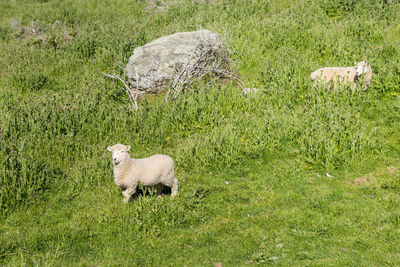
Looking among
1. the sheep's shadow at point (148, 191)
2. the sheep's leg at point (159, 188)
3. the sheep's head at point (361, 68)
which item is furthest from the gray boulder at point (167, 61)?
the sheep's leg at point (159, 188)

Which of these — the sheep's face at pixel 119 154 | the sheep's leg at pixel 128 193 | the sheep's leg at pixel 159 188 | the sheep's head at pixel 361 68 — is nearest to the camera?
the sheep's face at pixel 119 154

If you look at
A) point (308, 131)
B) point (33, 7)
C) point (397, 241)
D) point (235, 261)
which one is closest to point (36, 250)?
point (235, 261)

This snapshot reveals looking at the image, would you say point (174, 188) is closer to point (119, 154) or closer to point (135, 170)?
point (135, 170)

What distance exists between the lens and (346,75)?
33.2 feet

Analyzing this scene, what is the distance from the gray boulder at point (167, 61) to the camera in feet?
37.3

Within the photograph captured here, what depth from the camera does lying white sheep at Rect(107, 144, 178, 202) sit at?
6.27 meters

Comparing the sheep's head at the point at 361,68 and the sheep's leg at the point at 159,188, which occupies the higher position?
the sheep's head at the point at 361,68

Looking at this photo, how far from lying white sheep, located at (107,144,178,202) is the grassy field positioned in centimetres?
26

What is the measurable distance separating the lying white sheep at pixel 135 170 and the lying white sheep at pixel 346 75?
18.8ft

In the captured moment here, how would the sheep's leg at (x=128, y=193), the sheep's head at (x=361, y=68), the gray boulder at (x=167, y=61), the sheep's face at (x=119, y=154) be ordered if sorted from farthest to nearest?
1. the gray boulder at (x=167, y=61)
2. the sheep's head at (x=361, y=68)
3. the sheep's leg at (x=128, y=193)
4. the sheep's face at (x=119, y=154)

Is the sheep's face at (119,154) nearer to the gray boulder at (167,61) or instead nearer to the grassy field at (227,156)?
the grassy field at (227,156)

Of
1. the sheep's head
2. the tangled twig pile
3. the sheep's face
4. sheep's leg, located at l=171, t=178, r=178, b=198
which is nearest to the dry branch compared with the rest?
the tangled twig pile

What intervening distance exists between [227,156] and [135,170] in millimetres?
2477

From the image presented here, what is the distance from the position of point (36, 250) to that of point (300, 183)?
5062 millimetres
